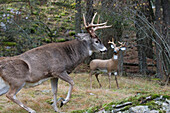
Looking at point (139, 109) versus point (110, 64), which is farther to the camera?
point (110, 64)

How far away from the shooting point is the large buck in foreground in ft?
18.4

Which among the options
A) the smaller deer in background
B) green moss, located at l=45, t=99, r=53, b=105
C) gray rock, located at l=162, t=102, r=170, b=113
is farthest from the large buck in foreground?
the smaller deer in background

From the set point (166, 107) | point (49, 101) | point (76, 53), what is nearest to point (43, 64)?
point (76, 53)

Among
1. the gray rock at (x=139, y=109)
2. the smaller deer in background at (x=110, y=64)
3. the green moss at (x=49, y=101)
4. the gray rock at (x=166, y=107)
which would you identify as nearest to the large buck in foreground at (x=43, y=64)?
the green moss at (x=49, y=101)

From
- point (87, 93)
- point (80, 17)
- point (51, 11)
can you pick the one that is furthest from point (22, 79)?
point (51, 11)

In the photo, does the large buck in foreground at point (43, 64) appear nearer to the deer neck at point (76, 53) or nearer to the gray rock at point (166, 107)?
the deer neck at point (76, 53)

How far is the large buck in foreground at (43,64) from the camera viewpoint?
5598 mm

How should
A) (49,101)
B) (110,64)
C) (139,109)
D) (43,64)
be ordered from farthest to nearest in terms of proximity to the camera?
(110,64)
(49,101)
(43,64)
(139,109)

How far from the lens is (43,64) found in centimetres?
602

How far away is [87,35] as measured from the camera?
7.23 metres

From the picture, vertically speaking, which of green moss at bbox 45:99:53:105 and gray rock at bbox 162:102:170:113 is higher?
gray rock at bbox 162:102:170:113

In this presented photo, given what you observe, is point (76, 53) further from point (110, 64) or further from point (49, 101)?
point (110, 64)

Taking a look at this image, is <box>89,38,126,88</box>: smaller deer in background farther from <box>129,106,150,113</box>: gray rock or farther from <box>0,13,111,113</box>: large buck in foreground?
<box>129,106,150,113</box>: gray rock

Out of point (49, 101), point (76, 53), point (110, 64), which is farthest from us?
point (110, 64)
